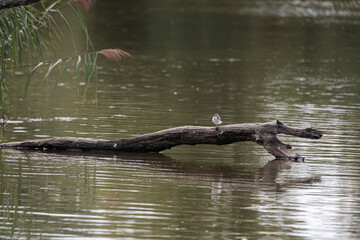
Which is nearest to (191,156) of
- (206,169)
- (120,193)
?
(206,169)

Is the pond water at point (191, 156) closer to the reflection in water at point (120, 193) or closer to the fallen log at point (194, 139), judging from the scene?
the reflection in water at point (120, 193)

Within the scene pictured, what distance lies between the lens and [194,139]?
13.2 metres

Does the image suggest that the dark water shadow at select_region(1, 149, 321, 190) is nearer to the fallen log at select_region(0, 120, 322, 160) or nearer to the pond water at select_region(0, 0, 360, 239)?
the pond water at select_region(0, 0, 360, 239)

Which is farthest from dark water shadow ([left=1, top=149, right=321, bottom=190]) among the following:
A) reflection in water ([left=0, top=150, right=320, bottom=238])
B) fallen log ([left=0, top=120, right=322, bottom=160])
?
fallen log ([left=0, top=120, right=322, bottom=160])

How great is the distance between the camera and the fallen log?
12981 millimetres

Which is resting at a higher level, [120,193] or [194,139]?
[194,139]

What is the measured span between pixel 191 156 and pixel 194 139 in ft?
2.34

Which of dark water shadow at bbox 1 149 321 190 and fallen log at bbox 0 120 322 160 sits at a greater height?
fallen log at bbox 0 120 322 160

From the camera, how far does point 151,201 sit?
1042 centimetres

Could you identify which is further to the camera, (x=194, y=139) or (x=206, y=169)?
(x=194, y=139)

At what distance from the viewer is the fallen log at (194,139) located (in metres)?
13.0

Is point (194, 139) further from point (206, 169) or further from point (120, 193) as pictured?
point (120, 193)

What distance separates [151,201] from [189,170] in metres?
2.29

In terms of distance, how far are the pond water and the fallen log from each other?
198mm
